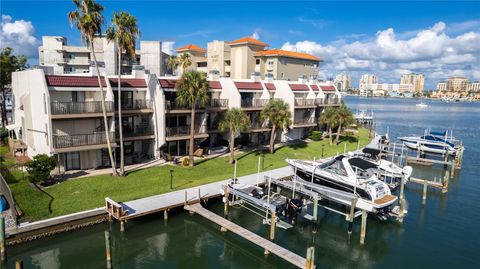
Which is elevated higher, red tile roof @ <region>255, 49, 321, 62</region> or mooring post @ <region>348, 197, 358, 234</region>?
red tile roof @ <region>255, 49, 321, 62</region>

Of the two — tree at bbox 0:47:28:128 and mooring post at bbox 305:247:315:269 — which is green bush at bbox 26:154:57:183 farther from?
tree at bbox 0:47:28:128

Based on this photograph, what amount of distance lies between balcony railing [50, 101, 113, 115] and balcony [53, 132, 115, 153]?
201 centimetres

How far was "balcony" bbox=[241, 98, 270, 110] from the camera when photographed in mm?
43031

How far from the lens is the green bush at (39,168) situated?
25.2 meters

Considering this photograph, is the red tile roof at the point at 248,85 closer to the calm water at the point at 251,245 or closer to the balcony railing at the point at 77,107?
the balcony railing at the point at 77,107

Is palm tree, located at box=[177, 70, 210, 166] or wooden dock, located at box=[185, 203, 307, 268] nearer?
wooden dock, located at box=[185, 203, 307, 268]

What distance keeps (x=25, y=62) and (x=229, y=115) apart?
35.6 m

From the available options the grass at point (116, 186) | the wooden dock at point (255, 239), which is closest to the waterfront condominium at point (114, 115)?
the grass at point (116, 186)

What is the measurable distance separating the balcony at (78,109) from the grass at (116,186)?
17.6 feet

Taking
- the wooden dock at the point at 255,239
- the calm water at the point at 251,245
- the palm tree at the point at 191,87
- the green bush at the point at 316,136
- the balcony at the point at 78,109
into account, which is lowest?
the calm water at the point at 251,245

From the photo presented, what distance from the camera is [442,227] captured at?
25547 mm

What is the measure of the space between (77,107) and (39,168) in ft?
19.8

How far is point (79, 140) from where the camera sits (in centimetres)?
2866

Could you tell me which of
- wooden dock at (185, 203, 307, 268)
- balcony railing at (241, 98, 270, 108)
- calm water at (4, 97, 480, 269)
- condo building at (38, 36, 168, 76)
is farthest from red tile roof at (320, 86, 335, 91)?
wooden dock at (185, 203, 307, 268)
